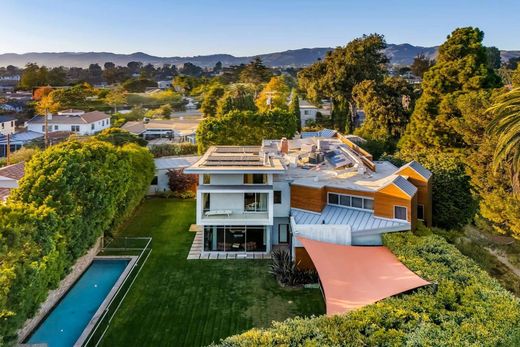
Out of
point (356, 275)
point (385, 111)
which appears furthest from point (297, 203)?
point (385, 111)

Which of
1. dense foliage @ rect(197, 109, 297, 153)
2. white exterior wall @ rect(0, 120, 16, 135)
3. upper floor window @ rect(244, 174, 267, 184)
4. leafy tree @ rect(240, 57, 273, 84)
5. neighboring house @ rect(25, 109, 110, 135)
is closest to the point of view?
upper floor window @ rect(244, 174, 267, 184)

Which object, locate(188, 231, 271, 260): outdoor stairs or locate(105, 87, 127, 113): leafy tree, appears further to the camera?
locate(105, 87, 127, 113): leafy tree

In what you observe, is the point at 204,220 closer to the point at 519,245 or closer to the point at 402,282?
the point at 402,282

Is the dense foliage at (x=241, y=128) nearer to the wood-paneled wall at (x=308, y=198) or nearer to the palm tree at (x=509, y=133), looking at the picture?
the wood-paneled wall at (x=308, y=198)

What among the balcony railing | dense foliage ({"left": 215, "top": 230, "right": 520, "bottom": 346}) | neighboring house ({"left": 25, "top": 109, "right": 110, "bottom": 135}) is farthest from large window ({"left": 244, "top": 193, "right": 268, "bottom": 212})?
neighboring house ({"left": 25, "top": 109, "right": 110, "bottom": 135})

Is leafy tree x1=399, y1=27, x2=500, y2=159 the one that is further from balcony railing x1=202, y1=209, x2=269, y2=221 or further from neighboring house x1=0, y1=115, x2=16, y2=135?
neighboring house x1=0, y1=115, x2=16, y2=135

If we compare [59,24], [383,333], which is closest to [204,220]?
[383,333]
